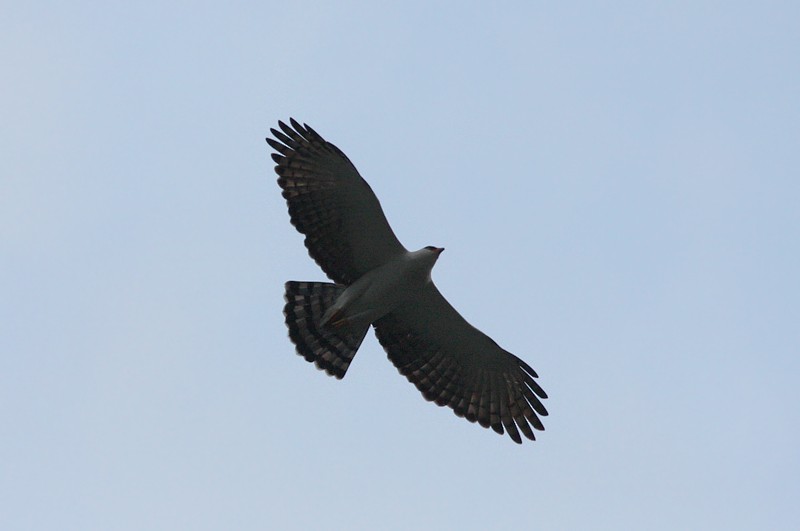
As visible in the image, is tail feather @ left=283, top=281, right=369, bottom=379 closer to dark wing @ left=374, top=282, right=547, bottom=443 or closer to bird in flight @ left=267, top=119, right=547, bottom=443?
bird in flight @ left=267, top=119, right=547, bottom=443

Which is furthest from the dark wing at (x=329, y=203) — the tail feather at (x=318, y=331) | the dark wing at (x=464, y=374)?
the dark wing at (x=464, y=374)

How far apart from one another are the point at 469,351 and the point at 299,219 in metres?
3.00

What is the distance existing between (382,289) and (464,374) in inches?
74.8

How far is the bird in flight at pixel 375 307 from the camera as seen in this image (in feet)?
54.0

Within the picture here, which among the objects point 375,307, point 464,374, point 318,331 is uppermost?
point 464,374

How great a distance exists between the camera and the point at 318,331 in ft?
57.4

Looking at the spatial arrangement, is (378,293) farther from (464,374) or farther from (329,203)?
(464,374)

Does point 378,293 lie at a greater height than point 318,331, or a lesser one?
greater

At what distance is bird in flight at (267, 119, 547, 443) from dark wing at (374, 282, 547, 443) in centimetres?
1

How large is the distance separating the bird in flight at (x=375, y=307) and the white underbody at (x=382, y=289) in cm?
1

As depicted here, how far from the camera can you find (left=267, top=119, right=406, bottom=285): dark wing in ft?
53.5

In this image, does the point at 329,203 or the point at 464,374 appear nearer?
the point at 329,203

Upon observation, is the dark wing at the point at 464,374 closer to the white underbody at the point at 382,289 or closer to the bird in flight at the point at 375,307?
the bird in flight at the point at 375,307

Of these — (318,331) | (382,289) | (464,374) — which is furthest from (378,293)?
(464,374)
